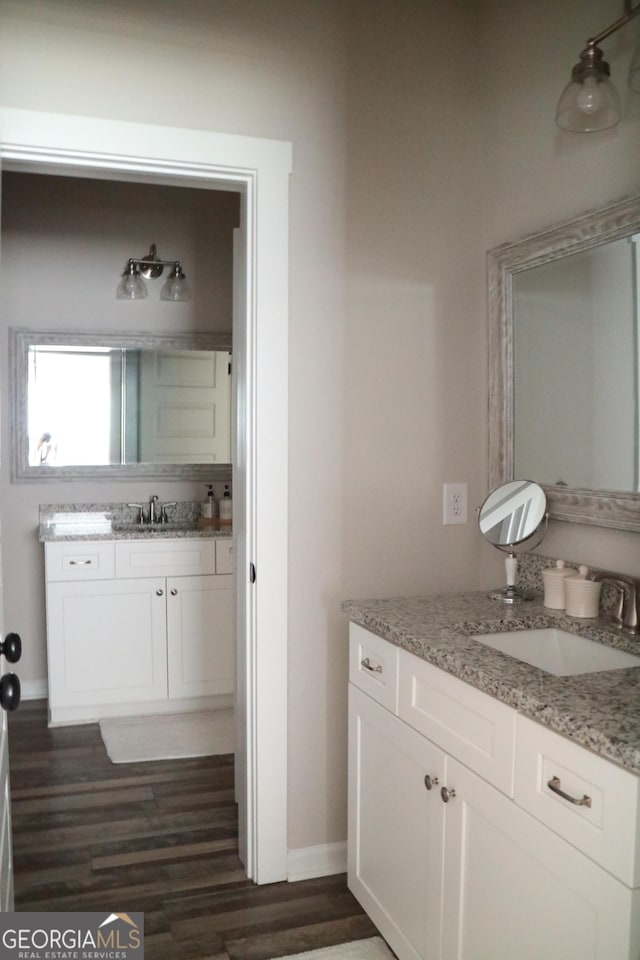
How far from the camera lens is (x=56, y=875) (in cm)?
255

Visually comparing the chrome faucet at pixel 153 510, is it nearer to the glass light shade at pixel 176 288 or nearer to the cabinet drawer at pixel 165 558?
the cabinet drawer at pixel 165 558

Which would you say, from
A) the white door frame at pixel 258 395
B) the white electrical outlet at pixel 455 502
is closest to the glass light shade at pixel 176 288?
the white door frame at pixel 258 395

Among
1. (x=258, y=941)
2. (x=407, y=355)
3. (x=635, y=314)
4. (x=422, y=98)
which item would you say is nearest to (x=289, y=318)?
(x=407, y=355)

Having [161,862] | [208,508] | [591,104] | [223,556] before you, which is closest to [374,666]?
[161,862]

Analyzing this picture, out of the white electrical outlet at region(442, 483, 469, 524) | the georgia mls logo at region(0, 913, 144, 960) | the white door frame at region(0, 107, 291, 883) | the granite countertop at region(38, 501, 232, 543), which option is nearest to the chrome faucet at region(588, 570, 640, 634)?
the white electrical outlet at region(442, 483, 469, 524)

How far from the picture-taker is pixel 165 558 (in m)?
4.09

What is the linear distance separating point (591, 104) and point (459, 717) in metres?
1.37

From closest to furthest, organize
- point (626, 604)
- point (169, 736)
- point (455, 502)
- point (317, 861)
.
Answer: point (626, 604) → point (317, 861) → point (455, 502) → point (169, 736)

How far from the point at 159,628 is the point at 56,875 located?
1.63 m

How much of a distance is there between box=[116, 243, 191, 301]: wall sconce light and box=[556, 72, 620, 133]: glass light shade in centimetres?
278

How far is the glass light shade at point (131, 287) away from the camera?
13.9 feet

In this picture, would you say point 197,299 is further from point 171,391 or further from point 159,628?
point 159,628

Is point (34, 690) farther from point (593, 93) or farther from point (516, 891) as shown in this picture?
point (593, 93)

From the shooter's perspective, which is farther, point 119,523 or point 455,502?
point 119,523
